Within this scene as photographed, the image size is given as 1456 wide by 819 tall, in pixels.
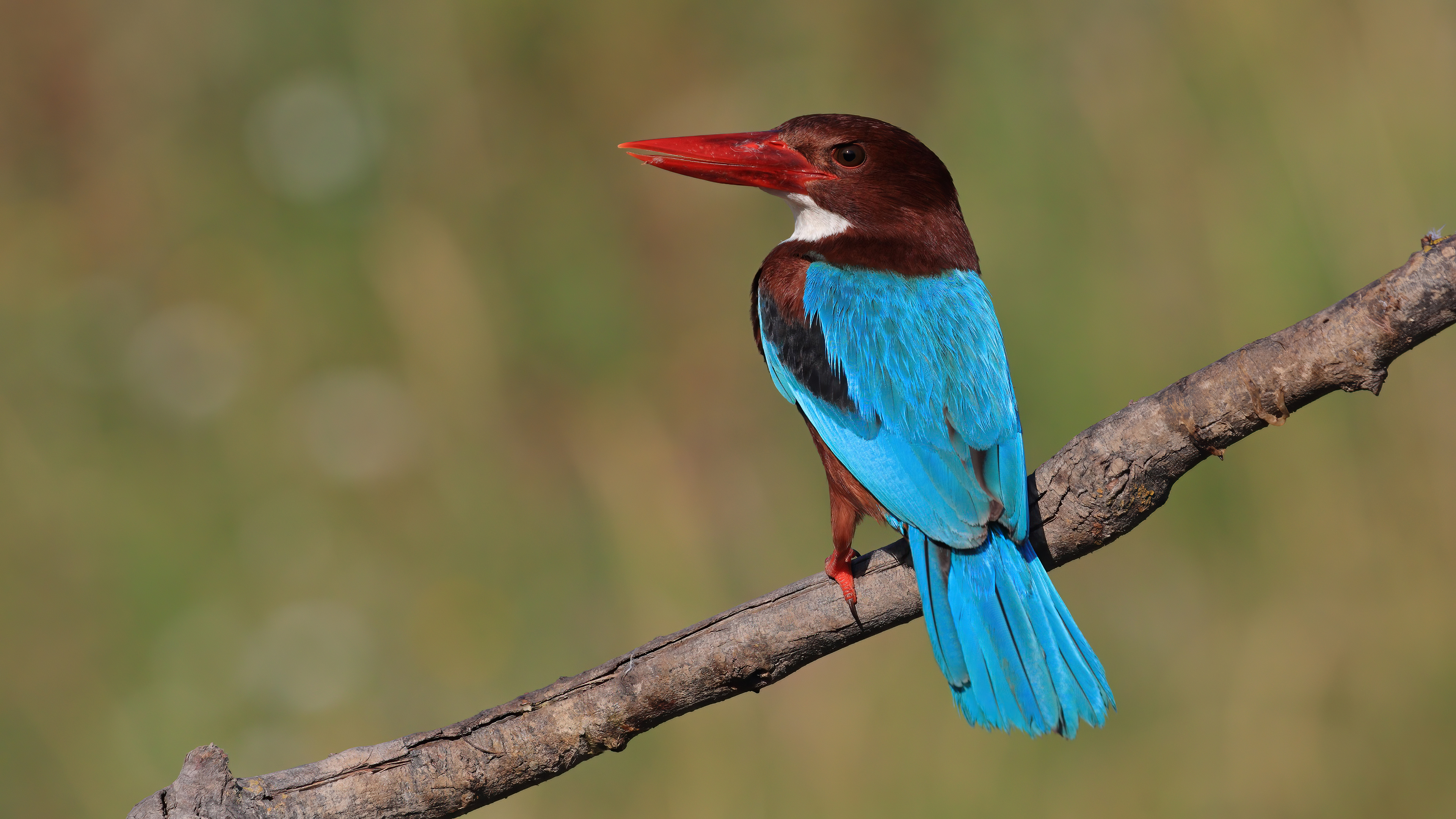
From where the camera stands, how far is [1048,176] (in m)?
3.48

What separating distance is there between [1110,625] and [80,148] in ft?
12.5

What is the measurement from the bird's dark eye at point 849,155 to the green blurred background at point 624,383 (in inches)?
42.2

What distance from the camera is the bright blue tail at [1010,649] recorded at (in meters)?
1.76

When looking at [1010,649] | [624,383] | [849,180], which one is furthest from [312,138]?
[1010,649]

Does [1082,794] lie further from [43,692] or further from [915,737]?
[43,692]

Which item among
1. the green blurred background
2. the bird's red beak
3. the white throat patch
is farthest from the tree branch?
the green blurred background

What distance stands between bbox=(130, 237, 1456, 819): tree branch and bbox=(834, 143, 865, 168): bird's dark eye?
893 millimetres

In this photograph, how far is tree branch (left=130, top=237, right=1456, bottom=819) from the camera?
1.50 metres

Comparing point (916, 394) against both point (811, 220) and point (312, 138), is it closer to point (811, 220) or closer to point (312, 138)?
point (811, 220)

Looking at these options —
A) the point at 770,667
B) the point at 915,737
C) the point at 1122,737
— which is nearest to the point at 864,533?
the point at 915,737

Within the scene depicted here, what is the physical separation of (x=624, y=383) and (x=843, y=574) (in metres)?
1.87

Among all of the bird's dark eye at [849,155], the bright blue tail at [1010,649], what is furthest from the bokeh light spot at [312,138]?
the bright blue tail at [1010,649]

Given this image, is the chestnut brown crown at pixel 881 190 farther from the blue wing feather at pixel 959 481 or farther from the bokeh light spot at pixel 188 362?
the bokeh light spot at pixel 188 362

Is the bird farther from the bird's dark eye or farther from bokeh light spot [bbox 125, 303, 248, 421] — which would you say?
bokeh light spot [bbox 125, 303, 248, 421]
